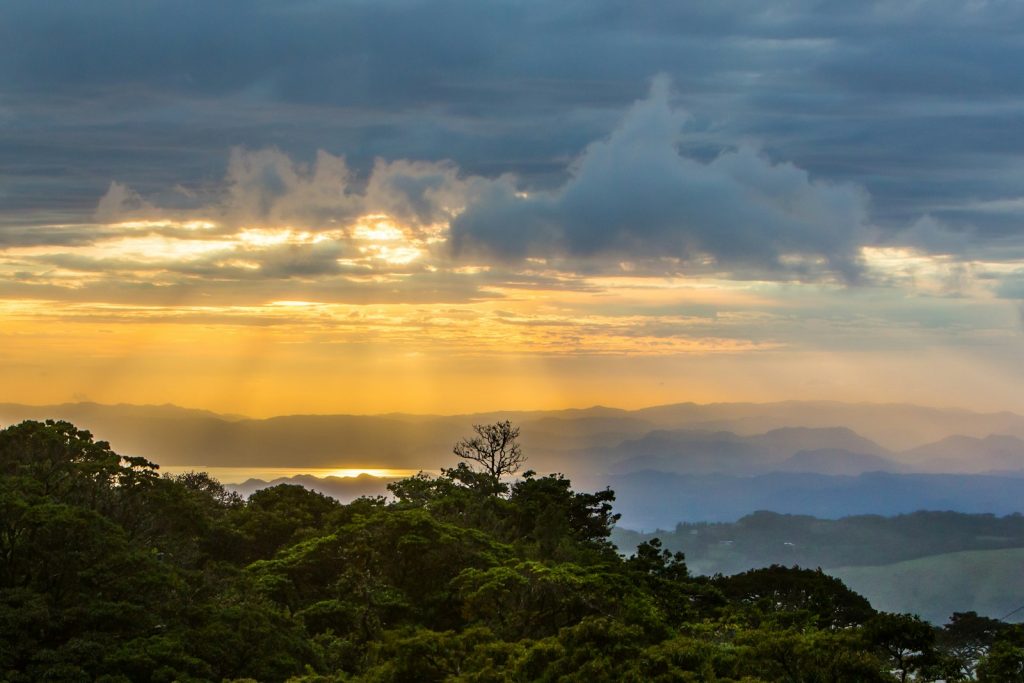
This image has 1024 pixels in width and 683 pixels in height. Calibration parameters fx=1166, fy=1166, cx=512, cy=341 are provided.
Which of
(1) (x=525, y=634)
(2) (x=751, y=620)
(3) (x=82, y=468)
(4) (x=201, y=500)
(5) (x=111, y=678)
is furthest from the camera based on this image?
(4) (x=201, y=500)

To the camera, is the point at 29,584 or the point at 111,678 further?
the point at 29,584

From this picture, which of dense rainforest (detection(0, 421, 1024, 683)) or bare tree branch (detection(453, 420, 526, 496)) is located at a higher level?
bare tree branch (detection(453, 420, 526, 496))

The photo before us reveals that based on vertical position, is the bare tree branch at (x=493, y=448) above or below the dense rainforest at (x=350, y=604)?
above

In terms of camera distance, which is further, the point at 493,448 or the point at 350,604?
the point at 493,448

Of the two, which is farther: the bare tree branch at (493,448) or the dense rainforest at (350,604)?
the bare tree branch at (493,448)

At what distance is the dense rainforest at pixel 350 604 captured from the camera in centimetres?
3195

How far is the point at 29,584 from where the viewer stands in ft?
112

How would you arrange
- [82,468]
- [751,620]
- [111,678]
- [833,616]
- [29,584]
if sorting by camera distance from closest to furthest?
[111,678] < [29,584] < [82,468] < [751,620] < [833,616]

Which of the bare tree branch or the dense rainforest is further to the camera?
the bare tree branch

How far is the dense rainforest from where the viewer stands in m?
32.0

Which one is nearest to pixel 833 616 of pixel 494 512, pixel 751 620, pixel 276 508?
pixel 751 620

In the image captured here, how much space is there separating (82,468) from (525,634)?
1890 centimetres

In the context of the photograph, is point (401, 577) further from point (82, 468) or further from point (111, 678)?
point (111, 678)

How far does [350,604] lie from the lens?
1780 inches
